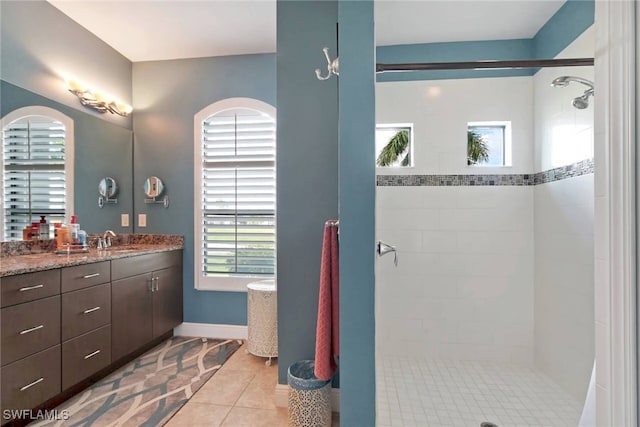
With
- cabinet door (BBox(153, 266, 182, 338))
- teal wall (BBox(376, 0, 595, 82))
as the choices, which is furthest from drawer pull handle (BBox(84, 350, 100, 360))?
teal wall (BBox(376, 0, 595, 82))

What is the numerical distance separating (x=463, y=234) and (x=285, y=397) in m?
1.72

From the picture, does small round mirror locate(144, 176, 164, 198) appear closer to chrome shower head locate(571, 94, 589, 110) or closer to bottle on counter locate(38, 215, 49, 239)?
bottle on counter locate(38, 215, 49, 239)

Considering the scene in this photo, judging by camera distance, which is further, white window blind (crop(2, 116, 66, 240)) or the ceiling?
the ceiling

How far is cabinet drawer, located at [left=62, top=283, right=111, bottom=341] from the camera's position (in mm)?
1769

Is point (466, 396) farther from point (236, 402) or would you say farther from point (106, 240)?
point (106, 240)

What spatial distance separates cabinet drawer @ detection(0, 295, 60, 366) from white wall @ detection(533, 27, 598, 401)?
3.00 meters

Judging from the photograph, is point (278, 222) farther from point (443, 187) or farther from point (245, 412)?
point (443, 187)

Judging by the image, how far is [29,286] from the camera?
1565mm

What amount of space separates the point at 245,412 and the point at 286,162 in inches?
58.3

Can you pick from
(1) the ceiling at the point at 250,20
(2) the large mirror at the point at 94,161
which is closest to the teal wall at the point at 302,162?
(1) the ceiling at the point at 250,20

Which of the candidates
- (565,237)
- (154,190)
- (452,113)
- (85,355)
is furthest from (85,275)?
(565,237)

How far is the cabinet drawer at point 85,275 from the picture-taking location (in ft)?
5.82

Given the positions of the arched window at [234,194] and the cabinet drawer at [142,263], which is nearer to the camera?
the cabinet drawer at [142,263]

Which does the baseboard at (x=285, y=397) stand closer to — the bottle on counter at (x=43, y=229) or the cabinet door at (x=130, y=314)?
the cabinet door at (x=130, y=314)
